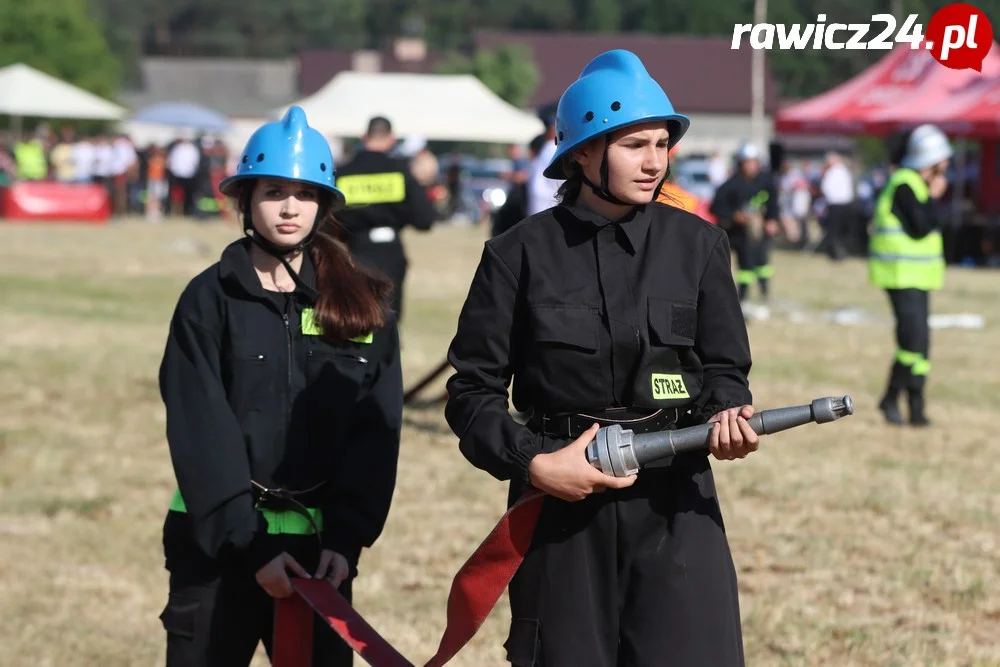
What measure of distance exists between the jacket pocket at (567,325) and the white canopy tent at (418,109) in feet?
92.1

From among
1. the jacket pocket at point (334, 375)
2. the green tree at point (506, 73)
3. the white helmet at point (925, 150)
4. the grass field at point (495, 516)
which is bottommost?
the grass field at point (495, 516)

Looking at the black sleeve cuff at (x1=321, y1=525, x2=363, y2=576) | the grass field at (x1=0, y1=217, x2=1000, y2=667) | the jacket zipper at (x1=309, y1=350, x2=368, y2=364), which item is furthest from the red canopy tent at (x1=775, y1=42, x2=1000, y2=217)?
the black sleeve cuff at (x1=321, y1=525, x2=363, y2=576)

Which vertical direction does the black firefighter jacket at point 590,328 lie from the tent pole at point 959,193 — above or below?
below

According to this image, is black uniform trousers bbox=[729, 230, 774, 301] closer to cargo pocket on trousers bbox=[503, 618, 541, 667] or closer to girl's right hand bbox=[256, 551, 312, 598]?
girl's right hand bbox=[256, 551, 312, 598]

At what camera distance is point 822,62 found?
101688 mm

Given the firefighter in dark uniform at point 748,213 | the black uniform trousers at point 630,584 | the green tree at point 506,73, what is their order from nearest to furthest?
1. the black uniform trousers at point 630,584
2. the firefighter in dark uniform at point 748,213
3. the green tree at point 506,73

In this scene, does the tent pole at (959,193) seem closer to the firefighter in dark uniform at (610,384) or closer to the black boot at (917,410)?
the black boot at (917,410)

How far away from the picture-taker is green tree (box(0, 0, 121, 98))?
77.1m

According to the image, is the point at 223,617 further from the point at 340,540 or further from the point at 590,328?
the point at 590,328

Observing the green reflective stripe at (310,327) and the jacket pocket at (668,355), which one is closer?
the jacket pocket at (668,355)

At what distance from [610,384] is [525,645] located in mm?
587

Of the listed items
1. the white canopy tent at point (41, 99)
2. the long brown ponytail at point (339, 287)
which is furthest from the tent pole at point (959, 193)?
the long brown ponytail at point (339, 287)

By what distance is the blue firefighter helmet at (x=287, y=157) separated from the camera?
3871mm

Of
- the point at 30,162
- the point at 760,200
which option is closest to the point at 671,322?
the point at 760,200
